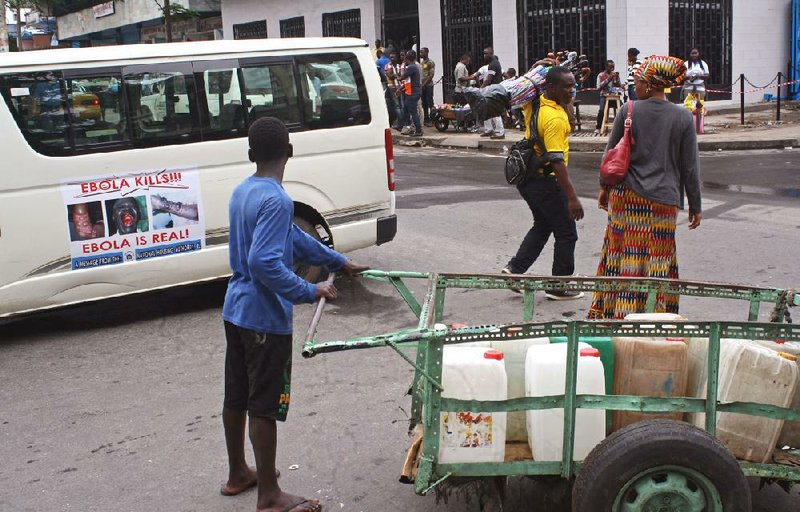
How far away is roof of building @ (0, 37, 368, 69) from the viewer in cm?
630

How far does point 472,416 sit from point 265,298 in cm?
97

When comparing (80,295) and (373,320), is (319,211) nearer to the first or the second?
(373,320)

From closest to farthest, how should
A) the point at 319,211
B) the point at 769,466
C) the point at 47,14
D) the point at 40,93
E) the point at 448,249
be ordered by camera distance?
1. the point at 769,466
2. the point at 40,93
3. the point at 319,211
4. the point at 448,249
5. the point at 47,14

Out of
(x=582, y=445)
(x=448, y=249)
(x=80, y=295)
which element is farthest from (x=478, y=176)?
(x=582, y=445)

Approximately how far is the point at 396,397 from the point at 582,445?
1916 millimetres

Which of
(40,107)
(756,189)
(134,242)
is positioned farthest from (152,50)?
(756,189)

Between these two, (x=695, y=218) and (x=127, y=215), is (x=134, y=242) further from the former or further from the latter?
(x=695, y=218)

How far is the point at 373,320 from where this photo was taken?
6875 millimetres

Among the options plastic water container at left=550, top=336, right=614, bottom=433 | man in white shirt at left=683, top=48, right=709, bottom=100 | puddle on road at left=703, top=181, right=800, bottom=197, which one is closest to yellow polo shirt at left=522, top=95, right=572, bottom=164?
plastic water container at left=550, top=336, right=614, bottom=433

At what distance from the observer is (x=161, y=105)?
6746 millimetres

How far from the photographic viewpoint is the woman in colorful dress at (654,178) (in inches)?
213

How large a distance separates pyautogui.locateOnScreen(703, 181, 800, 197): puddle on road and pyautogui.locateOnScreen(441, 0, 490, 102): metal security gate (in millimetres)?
11687

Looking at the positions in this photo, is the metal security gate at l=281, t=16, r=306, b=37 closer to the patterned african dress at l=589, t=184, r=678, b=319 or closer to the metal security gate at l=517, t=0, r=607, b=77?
the metal security gate at l=517, t=0, r=607, b=77

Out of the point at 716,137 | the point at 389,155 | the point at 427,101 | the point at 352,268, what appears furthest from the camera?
the point at 427,101
